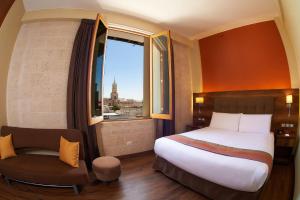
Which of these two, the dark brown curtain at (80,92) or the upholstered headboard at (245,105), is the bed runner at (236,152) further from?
the upholstered headboard at (245,105)

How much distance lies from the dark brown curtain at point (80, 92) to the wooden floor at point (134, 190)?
2.59 feet

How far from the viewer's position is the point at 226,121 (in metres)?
3.70

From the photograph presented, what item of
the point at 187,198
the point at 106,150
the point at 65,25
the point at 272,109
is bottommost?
the point at 187,198

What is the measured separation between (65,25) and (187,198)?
3711 mm

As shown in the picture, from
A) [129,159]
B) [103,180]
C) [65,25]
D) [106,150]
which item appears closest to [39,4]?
[65,25]

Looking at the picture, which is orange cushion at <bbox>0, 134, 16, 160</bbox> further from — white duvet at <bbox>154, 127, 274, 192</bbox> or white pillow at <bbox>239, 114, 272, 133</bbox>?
white pillow at <bbox>239, 114, 272, 133</bbox>

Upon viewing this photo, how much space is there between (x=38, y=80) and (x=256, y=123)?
14.7ft

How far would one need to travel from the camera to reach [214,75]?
442cm

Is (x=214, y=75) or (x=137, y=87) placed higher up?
(x=214, y=75)

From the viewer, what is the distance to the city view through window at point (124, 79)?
4055 millimetres

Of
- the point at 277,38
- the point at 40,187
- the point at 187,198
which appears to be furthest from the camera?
the point at 277,38

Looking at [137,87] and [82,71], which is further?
[137,87]

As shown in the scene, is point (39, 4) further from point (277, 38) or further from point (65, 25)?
point (277, 38)

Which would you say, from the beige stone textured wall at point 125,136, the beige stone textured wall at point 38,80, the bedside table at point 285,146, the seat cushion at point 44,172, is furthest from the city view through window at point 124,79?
the bedside table at point 285,146
